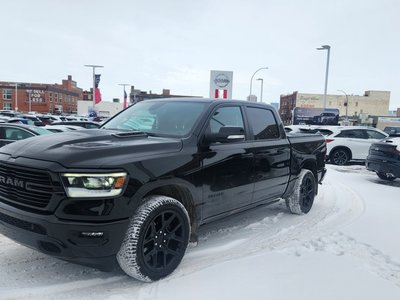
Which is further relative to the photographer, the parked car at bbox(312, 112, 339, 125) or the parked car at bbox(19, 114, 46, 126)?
the parked car at bbox(312, 112, 339, 125)

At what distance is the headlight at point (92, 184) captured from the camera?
3.06 meters

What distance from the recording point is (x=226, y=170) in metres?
4.36

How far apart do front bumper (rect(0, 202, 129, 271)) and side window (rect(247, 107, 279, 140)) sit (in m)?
2.53

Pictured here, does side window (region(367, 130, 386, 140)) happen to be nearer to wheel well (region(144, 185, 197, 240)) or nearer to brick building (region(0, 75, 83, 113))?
wheel well (region(144, 185, 197, 240))

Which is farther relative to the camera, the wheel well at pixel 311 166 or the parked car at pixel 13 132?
the parked car at pixel 13 132

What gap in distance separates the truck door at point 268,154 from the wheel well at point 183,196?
3.94 ft

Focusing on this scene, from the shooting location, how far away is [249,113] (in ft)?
16.8

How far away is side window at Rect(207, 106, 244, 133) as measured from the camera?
14.4 ft

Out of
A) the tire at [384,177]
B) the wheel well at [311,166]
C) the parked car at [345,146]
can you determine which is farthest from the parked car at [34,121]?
the wheel well at [311,166]

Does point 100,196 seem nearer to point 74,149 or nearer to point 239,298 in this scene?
point 74,149

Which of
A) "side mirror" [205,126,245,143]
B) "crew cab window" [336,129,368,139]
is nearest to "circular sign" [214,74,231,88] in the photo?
"crew cab window" [336,129,368,139]

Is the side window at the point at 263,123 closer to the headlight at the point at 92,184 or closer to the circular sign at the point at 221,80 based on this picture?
the headlight at the point at 92,184

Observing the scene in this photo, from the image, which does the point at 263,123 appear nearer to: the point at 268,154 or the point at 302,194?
the point at 268,154

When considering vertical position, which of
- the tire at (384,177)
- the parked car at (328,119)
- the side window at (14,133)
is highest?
the parked car at (328,119)
